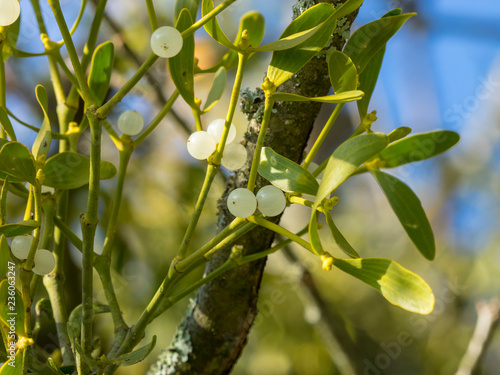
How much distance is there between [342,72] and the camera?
322 millimetres

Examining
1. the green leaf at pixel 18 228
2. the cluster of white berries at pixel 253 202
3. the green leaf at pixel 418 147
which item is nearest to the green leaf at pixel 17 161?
the green leaf at pixel 18 228

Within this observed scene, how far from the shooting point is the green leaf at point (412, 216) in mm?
296

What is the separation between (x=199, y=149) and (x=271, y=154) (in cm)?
7

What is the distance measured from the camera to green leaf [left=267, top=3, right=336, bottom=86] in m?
0.32

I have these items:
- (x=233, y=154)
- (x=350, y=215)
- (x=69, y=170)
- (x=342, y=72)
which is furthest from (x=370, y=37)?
A: (x=350, y=215)

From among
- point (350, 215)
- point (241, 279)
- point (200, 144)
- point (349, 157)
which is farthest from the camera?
point (350, 215)

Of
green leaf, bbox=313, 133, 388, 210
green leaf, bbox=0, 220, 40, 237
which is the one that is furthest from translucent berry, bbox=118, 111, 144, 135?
green leaf, bbox=313, 133, 388, 210

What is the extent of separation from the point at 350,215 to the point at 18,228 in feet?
4.82

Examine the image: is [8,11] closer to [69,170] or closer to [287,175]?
[69,170]

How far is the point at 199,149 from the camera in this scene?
365mm

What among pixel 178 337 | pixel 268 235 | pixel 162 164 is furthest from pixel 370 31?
pixel 162 164

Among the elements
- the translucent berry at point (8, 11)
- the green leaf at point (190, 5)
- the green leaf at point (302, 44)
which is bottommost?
the green leaf at point (302, 44)

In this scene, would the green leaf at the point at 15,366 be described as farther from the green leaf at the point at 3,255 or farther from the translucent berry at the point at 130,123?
the translucent berry at the point at 130,123

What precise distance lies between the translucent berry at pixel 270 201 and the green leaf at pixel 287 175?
1 centimetres
